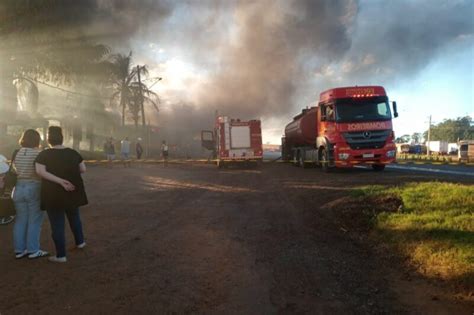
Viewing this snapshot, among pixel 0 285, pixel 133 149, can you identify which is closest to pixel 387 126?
pixel 0 285

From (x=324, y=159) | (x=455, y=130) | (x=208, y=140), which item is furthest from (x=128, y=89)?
(x=455, y=130)

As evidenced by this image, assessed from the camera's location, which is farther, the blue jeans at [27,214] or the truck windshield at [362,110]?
the truck windshield at [362,110]

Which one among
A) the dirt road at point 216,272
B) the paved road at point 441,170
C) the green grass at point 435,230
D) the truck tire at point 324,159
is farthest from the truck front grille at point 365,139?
the dirt road at point 216,272

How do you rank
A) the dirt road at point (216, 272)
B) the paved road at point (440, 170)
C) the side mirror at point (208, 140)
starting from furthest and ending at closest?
1. the side mirror at point (208, 140)
2. the paved road at point (440, 170)
3. the dirt road at point (216, 272)

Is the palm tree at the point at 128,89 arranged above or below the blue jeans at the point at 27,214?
above

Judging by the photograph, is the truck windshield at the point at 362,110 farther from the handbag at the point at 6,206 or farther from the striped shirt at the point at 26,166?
the striped shirt at the point at 26,166

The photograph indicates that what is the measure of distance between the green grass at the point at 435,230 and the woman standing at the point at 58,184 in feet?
14.3

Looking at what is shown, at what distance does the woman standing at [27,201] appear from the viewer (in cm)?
512

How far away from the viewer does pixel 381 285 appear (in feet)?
14.3

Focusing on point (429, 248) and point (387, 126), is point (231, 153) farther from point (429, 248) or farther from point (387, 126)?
point (429, 248)

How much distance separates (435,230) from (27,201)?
216 inches

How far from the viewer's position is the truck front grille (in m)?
15.0

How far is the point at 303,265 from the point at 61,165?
325cm

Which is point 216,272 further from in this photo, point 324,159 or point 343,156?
point 324,159
